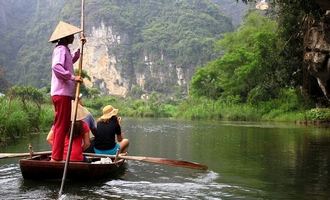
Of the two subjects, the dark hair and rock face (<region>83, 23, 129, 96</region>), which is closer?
the dark hair

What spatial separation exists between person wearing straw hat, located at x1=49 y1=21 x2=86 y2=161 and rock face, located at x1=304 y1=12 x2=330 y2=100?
32.3 feet

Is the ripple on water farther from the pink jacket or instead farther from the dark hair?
the dark hair

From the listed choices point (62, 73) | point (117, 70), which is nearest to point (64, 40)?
point (62, 73)

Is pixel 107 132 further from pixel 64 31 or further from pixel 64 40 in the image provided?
pixel 64 31

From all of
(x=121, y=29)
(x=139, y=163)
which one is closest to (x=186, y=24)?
(x=121, y=29)

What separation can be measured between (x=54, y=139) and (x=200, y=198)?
7.41 feet

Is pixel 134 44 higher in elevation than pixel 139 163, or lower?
higher

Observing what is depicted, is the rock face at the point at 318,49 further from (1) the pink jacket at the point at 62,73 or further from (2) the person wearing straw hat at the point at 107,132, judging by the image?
(1) the pink jacket at the point at 62,73

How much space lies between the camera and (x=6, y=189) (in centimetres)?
628

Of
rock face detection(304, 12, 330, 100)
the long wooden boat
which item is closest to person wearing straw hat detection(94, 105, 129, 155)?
the long wooden boat

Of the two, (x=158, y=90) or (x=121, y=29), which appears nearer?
(x=158, y=90)

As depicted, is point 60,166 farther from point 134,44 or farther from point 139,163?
point 134,44

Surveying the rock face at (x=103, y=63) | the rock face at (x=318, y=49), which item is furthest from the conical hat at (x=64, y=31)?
the rock face at (x=103, y=63)

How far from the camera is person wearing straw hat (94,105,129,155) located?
783 cm
